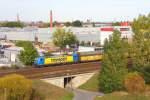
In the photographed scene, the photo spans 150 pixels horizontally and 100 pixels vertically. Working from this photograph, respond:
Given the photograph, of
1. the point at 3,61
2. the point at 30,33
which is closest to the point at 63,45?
the point at 30,33

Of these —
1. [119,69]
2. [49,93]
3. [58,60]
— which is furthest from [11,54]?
[49,93]

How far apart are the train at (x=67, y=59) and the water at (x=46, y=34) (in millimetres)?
51708

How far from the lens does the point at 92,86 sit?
A: 5356cm

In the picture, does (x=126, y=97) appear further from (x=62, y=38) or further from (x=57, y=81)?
(x=62, y=38)

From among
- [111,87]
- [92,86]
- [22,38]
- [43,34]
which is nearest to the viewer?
[111,87]

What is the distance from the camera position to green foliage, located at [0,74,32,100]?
117 feet

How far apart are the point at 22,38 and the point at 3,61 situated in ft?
250

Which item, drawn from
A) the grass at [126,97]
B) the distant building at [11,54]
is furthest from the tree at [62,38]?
the grass at [126,97]

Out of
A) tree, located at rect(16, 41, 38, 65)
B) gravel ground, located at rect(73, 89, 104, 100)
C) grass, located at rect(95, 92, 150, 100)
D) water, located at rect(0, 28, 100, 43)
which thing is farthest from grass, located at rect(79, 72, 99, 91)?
water, located at rect(0, 28, 100, 43)

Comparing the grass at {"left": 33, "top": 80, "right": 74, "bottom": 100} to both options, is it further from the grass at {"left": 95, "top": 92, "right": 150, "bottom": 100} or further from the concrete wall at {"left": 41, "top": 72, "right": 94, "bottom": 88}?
the concrete wall at {"left": 41, "top": 72, "right": 94, "bottom": 88}

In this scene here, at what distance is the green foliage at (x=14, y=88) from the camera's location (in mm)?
35656

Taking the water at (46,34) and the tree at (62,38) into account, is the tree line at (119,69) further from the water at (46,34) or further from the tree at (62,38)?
the water at (46,34)

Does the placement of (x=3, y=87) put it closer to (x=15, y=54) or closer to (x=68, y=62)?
(x=68, y=62)

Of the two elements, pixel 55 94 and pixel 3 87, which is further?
pixel 55 94
